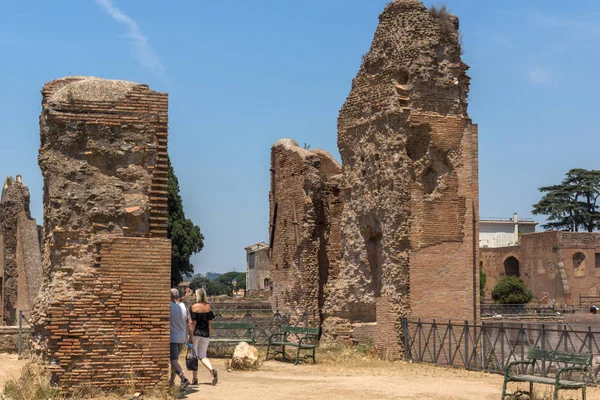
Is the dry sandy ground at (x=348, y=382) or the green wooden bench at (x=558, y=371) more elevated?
the green wooden bench at (x=558, y=371)

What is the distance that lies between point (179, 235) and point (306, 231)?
2476 centimetres

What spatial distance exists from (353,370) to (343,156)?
657cm

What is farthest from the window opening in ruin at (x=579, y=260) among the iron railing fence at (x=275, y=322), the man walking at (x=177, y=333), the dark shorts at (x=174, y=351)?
the dark shorts at (x=174, y=351)

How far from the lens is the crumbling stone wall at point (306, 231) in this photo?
21.5 meters

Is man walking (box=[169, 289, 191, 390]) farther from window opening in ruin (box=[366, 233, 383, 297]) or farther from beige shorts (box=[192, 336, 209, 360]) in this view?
window opening in ruin (box=[366, 233, 383, 297])

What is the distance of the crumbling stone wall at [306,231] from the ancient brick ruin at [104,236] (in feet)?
34.2

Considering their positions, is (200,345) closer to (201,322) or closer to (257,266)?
(201,322)

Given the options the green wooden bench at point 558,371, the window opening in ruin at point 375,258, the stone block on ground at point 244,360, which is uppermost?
the window opening in ruin at point 375,258

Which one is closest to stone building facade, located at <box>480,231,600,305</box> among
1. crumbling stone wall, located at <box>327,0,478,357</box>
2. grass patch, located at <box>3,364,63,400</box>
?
crumbling stone wall, located at <box>327,0,478,357</box>

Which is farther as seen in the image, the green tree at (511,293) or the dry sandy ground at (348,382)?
the green tree at (511,293)

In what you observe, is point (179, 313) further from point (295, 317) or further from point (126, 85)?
point (295, 317)

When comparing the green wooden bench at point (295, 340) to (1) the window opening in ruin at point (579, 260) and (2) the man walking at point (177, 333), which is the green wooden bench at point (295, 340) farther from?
(1) the window opening in ruin at point (579, 260)

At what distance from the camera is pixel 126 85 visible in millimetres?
11344

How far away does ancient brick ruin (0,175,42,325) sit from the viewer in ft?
83.3
